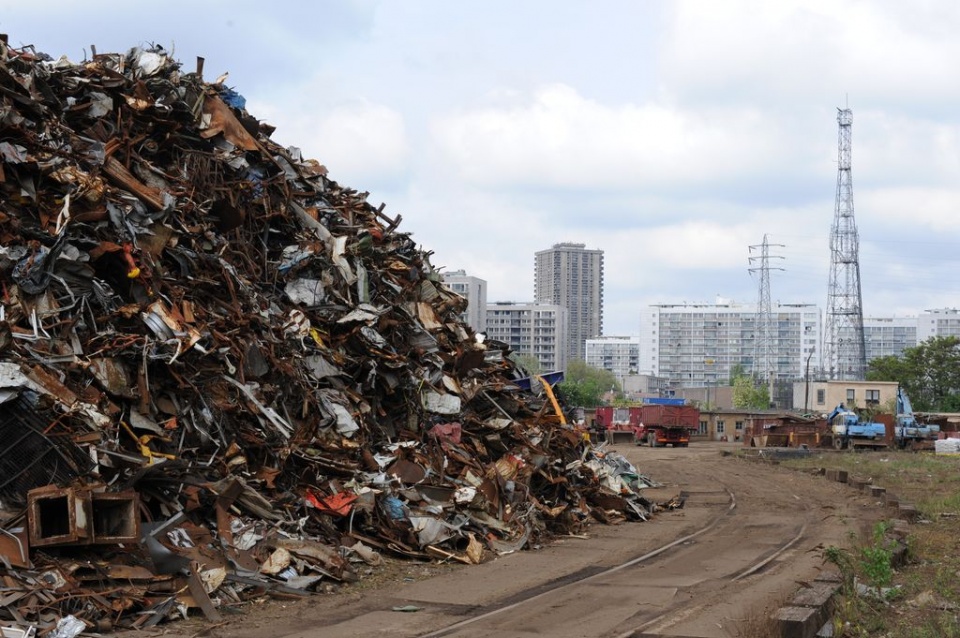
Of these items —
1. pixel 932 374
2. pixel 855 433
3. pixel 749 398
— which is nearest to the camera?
pixel 855 433

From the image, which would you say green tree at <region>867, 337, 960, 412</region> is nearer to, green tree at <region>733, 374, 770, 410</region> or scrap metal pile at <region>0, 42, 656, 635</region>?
green tree at <region>733, 374, 770, 410</region>

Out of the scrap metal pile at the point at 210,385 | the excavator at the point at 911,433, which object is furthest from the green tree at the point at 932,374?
the scrap metal pile at the point at 210,385

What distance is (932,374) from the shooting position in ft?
305

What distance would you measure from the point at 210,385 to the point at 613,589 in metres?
5.98

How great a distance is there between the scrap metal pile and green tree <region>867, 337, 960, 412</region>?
81685mm

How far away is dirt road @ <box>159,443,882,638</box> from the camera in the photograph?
397 inches

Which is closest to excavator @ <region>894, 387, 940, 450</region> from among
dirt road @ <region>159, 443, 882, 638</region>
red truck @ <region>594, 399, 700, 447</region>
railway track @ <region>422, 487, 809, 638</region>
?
red truck @ <region>594, 399, 700, 447</region>

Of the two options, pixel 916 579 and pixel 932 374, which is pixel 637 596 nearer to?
pixel 916 579

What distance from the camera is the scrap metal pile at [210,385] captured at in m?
10.6

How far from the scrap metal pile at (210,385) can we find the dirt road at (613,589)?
2.26 ft

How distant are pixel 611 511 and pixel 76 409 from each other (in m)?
11.0

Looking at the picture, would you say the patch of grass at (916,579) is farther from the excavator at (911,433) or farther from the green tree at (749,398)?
the green tree at (749,398)

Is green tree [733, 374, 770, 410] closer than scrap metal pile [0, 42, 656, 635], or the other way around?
scrap metal pile [0, 42, 656, 635]

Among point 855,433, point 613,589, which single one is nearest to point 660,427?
point 855,433
